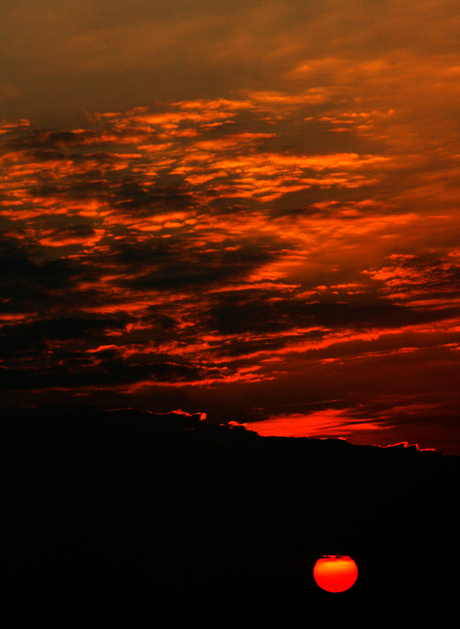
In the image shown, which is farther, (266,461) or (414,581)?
(266,461)

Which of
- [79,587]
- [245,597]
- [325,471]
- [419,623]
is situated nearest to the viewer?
[419,623]

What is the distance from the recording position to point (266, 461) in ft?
106

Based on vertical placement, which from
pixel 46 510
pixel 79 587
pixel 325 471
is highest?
pixel 325 471

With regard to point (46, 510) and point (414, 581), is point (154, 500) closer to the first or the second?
point (46, 510)

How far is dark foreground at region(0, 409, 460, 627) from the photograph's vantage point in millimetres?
22797

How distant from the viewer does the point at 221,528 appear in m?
28.4

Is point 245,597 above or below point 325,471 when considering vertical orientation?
below


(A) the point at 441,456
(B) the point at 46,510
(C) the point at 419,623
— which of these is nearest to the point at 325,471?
(A) the point at 441,456

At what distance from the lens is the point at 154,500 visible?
31.4 meters

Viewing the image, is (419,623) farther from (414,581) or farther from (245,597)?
(245,597)

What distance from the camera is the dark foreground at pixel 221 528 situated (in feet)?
74.8

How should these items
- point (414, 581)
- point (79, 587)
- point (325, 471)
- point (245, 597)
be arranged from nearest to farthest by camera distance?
point (414, 581), point (245, 597), point (79, 587), point (325, 471)

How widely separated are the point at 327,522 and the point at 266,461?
6.30 m

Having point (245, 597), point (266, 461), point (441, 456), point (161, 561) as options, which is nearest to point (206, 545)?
point (161, 561)
